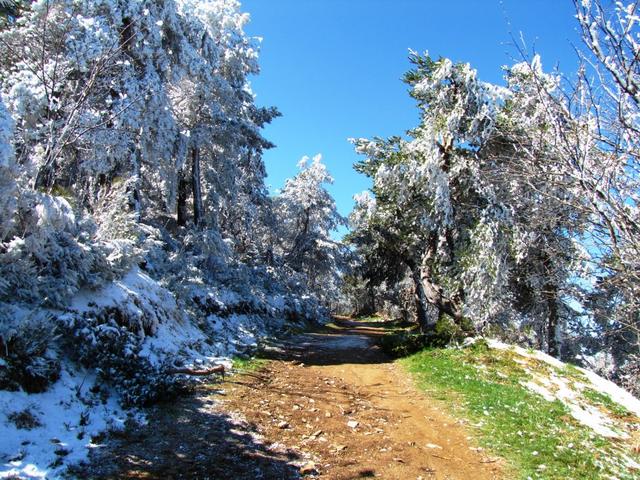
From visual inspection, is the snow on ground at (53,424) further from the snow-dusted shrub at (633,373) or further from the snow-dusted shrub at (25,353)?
the snow-dusted shrub at (633,373)

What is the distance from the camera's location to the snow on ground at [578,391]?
7.89 m

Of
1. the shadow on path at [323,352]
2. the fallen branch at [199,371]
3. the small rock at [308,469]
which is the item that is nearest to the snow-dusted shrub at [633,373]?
the small rock at [308,469]

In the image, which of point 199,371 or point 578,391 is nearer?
point 199,371

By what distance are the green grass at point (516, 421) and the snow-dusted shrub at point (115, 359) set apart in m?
5.87

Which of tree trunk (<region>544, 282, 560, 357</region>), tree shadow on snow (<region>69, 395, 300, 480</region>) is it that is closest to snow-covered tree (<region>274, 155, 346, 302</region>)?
tree trunk (<region>544, 282, 560, 357</region>)

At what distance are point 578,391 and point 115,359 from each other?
10390 millimetres

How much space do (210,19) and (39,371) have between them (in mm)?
20845

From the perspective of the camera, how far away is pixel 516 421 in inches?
298

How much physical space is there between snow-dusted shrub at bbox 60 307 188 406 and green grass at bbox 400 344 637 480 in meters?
5.87

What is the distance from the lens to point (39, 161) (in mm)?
7406

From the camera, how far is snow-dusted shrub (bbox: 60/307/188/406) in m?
6.89

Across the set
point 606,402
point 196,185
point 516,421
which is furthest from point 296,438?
point 196,185

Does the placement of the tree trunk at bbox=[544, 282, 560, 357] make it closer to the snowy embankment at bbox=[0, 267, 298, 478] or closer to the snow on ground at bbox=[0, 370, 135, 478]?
the snowy embankment at bbox=[0, 267, 298, 478]

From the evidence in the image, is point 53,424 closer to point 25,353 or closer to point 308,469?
point 25,353
